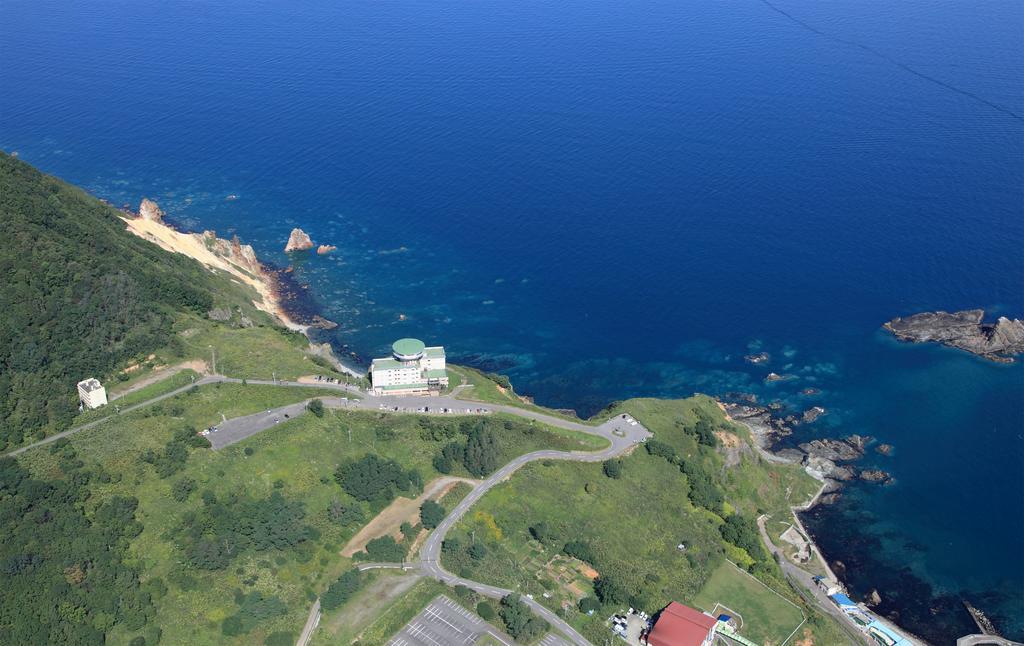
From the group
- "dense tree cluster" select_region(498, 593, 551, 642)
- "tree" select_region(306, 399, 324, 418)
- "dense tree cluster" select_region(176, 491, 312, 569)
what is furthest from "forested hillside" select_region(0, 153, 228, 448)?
"dense tree cluster" select_region(498, 593, 551, 642)

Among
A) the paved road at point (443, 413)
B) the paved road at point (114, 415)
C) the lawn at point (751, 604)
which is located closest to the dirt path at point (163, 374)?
the paved road at point (114, 415)

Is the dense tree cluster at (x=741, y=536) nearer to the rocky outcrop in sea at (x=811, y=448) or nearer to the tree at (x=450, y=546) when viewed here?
the rocky outcrop in sea at (x=811, y=448)

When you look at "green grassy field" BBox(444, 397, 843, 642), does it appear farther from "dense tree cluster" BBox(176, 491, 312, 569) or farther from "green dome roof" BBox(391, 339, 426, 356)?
"green dome roof" BBox(391, 339, 426, 356)

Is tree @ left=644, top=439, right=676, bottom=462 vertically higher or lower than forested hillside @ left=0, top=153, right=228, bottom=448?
lower

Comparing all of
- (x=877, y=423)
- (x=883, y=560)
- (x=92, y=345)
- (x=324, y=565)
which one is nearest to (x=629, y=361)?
(x=877, y=423)

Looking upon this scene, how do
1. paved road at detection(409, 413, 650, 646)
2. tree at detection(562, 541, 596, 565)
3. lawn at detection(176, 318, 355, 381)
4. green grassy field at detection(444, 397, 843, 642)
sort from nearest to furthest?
paved road at detection(409, 413, 650, 646), green grassy field at detection(444, 397, 843, 642), tree at detection(562, 541, 596, 565), lawn at detection(176, 318, 355, 381)

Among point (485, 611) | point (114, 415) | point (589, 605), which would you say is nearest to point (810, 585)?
point (589, 605)

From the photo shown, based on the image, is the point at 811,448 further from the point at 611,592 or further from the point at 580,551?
the point at 611,592
